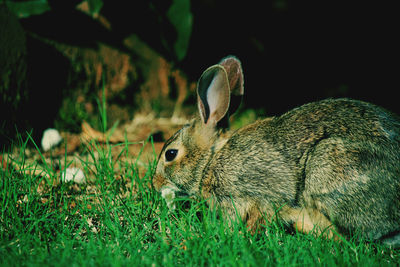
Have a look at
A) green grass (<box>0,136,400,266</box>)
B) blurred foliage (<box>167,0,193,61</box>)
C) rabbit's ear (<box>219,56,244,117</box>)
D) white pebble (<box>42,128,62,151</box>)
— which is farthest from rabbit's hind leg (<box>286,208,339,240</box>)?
white pebble (<box>42,128,62,151</box>)

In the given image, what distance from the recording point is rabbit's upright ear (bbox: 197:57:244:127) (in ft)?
11.9

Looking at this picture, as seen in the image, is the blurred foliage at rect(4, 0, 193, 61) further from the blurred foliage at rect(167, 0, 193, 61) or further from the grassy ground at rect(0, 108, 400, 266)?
the grassy ground at rect(0, 108, 400, 266)

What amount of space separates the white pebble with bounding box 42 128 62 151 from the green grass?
→ 43.0 inches

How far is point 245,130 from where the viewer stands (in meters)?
3.88

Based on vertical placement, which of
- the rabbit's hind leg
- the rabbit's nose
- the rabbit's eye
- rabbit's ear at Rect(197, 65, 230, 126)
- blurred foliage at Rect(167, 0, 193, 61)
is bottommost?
the rabbit's hind leg

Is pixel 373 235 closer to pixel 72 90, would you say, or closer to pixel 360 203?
pixel 360 203

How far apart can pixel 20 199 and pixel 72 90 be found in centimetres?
236

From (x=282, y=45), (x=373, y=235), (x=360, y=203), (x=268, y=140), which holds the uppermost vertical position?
(x=282, y=45)

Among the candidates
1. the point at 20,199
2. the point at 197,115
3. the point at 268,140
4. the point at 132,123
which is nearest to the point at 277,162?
the point at 268,140

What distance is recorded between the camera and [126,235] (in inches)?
127

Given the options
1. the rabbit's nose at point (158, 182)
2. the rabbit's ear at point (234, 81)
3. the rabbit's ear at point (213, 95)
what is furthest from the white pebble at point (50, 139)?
the rabbit's ear at point (234, 81)

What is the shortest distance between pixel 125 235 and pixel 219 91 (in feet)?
4.91

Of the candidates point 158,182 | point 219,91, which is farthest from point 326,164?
point 158,182

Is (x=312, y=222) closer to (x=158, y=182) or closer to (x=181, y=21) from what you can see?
(x=158, y=182)
